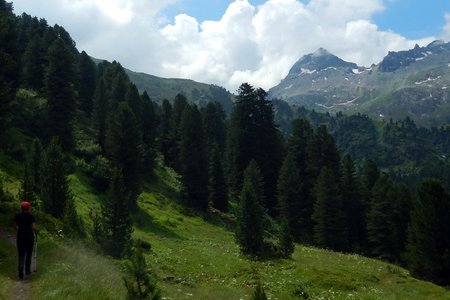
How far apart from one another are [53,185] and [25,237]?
1387cm

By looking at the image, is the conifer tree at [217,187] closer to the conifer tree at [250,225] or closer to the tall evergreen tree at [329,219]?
the tall evergreen tree at [329,219]

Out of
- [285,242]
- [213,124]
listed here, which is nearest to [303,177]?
[213,124]

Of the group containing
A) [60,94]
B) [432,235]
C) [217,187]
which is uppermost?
[60,94]

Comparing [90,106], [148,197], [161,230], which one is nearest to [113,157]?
[148,197]

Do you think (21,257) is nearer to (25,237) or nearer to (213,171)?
(25,237)

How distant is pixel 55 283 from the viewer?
1523 cm

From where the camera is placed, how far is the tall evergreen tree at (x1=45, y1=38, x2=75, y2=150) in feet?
204

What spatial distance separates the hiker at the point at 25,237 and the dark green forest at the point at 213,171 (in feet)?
33.0

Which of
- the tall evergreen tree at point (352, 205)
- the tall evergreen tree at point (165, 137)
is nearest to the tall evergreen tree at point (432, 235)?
the tall evergreen tree at point (352, 205)

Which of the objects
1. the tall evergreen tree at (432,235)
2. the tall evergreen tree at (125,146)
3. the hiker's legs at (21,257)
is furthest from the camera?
the tall evergreen tree at (125,146)

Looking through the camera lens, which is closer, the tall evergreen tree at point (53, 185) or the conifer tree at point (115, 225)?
the conifer tree at point (115, 225)

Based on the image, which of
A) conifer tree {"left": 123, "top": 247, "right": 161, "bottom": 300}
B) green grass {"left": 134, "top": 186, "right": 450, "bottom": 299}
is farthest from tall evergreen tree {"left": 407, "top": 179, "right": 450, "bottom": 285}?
conifer tree {"left": 123, "top": 247, "right": 161, "bottom": 300}

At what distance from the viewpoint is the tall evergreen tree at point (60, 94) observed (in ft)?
204

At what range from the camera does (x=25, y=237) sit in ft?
52.3
